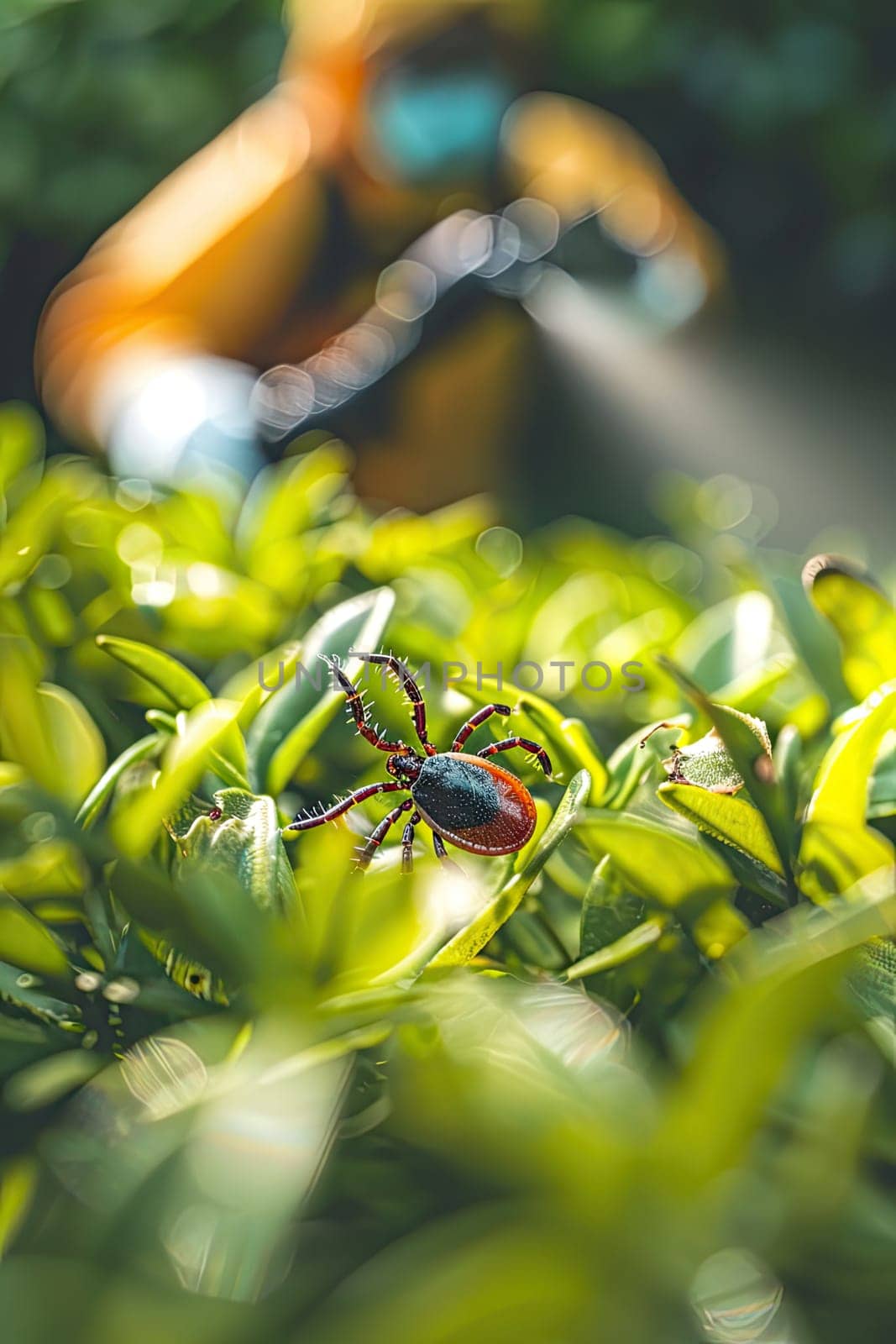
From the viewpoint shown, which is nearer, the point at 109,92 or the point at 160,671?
the point at 160,671

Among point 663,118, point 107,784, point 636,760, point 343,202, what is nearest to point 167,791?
point 107,784

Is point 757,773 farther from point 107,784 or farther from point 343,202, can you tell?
point 343,202

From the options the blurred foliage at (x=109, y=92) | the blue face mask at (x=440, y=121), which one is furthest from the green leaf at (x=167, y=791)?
the blurred foliage at (x=109, y=92)

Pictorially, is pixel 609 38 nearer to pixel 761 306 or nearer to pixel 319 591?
pixel 761 306

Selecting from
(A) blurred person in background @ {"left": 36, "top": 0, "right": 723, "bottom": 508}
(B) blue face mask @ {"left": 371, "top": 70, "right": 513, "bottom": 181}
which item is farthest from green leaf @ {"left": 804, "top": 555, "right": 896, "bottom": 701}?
(B) blue face mask @ {"left": 371, "top": 70, "right": 513, "bottom": 181}

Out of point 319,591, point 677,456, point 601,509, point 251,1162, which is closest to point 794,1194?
point 251,1162

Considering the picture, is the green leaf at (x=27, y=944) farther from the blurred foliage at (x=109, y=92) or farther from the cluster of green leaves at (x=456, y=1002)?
the blurred foliage at (x=109, y=92)

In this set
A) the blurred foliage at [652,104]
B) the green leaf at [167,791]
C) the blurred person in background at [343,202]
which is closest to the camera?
the green leaf at [167,791]
